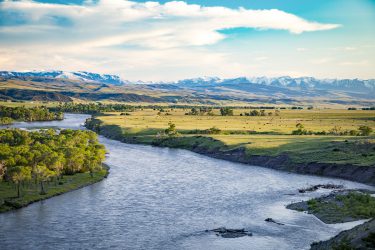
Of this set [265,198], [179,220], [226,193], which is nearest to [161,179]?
[226,193]

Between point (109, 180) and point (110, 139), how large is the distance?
283 feet

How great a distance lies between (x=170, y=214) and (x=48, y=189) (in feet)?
89.8

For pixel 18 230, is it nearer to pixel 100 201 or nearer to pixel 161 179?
pixel 100 201

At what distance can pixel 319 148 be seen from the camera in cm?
12250

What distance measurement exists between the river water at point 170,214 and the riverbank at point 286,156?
4512 millimetres

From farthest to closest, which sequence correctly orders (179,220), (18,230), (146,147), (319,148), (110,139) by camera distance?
(110,139) < (146,147) < (319,148) < (179,220) < (18,230)

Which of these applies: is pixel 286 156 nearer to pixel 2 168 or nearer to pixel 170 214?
pixel 170 214

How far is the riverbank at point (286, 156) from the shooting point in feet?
328

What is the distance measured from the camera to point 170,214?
2692 inches

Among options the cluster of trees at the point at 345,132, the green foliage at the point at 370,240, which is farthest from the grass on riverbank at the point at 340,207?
the cluster of trees at the point at 345,132

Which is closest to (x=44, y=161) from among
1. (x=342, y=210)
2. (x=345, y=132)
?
(x=342, y=210)

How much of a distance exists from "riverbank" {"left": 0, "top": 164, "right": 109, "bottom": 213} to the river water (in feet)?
6.12

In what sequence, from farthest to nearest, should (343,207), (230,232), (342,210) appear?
(343,207) → (342,210) → (230,232)

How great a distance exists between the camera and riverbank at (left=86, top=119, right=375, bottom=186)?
100.0 metres
